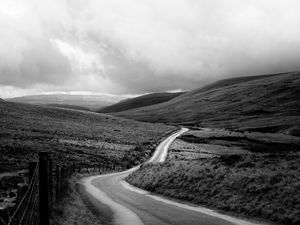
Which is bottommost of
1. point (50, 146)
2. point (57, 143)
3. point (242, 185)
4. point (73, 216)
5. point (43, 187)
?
point (73, 216)

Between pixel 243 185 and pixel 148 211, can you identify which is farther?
pixel 243 185

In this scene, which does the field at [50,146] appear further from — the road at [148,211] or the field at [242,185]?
the field at [242,185]

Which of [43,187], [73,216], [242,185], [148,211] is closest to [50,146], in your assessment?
[148,211]

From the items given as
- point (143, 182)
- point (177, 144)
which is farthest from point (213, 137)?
point (143, 182)

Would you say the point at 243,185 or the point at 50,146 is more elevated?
the point at 50,146

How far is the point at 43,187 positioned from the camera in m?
10.5

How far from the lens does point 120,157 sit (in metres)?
70.4

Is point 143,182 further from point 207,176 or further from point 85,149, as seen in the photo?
point 85,149

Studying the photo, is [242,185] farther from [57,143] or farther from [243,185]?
[57,143]

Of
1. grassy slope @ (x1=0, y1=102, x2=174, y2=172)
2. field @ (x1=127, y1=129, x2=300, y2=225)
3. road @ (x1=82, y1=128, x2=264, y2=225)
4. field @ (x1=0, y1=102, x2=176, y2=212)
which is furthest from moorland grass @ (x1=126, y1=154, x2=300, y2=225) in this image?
grassy slope @ (x1=0, y1=102, x2=174, y2=172)

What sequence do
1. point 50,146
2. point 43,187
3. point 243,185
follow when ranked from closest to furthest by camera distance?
point 43,187 → point 243,185 → point 50,146

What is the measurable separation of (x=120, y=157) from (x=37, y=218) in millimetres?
59050

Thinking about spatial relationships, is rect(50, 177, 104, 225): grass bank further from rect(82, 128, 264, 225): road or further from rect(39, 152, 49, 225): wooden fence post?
rect(39, 152, 49, 225): wooden fence post

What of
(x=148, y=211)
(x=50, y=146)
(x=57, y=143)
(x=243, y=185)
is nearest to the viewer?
(x=148, y=211)
